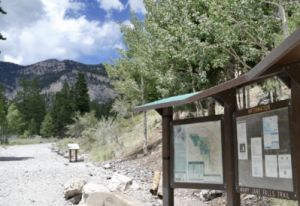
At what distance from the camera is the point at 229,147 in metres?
3.89

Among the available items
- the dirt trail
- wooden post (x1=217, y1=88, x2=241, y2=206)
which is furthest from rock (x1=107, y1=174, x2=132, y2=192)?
wooden post (x1=217, y1=88, x2=241, y2=206)

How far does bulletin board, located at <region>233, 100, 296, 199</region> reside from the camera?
9.64 ft

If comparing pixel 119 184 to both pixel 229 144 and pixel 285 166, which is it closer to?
pixel 229 144

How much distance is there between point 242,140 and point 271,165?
589 millimetres

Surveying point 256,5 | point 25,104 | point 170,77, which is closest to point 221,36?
point 256,5

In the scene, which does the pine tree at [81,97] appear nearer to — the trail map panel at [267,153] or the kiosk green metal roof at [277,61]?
the trail map panel at [267,153]

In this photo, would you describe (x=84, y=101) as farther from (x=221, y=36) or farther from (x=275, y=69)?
(x=275, y=69)

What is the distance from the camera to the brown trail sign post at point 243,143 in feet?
9.26

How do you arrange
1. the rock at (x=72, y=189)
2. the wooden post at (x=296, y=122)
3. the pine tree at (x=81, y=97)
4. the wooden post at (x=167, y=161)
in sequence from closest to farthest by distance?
the wooden post at (x=296, y=122), the wooden post at (x=167, y=161), the rock at (x=72, y=189), the pine tree at (x=81, y=97)

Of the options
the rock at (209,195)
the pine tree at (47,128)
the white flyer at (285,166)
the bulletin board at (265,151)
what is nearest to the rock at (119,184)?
the rock at (209,195)

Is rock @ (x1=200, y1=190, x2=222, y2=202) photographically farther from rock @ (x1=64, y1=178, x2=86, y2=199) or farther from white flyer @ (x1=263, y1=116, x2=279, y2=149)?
white flyer @ (x1=263, y1=116, x2=279, y2=149)

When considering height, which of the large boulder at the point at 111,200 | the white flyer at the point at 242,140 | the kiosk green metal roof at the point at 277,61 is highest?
the kiosk green metal roof at the point at 277,61

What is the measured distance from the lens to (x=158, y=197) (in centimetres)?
761

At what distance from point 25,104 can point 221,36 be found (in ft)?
242
